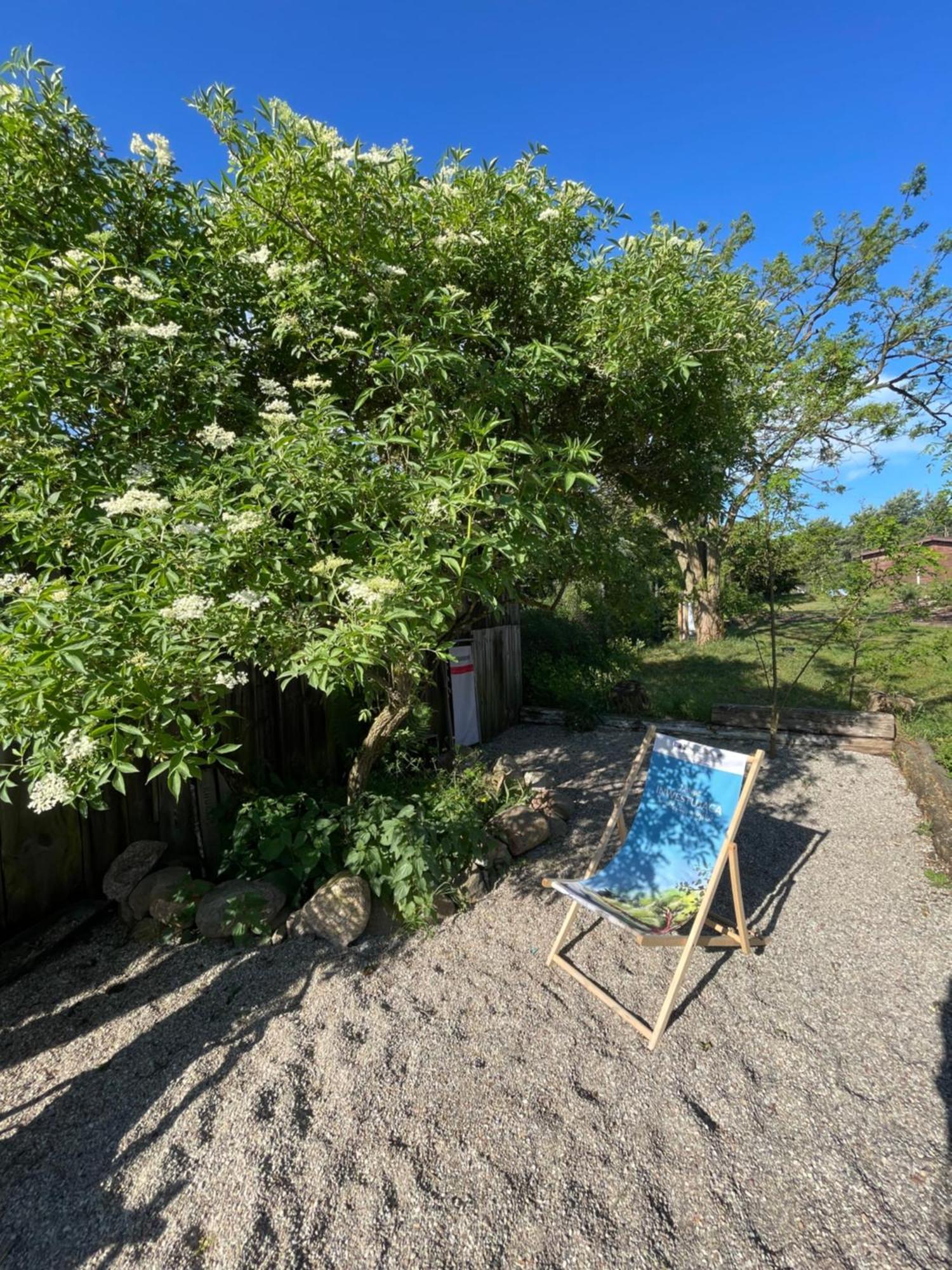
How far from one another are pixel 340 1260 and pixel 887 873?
3.74 metres

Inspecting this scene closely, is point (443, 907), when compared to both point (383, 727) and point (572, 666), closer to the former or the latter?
point (383, 727)

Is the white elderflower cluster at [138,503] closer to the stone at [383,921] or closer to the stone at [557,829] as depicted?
the stone at [383,921]

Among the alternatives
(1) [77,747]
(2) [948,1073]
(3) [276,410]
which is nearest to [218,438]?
(3) [276,410]

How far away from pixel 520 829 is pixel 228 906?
1.91m

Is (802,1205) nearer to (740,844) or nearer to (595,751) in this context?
(740,844)

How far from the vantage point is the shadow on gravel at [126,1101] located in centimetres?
164

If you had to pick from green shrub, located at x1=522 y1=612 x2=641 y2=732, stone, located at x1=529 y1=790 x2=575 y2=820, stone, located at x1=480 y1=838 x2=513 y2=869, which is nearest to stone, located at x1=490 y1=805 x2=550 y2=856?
stone, located at x1=480 y1=838 x2=513 y2=869

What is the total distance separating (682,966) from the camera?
2.39 meters

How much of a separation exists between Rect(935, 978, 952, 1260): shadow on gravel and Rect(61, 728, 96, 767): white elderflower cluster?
2717 mm

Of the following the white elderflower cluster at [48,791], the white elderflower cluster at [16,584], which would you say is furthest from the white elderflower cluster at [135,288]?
the white elderflower cluster at [48,791]

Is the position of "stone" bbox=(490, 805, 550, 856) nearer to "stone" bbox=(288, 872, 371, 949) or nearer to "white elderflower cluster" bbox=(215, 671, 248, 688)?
"stone" bbox=(288, 872, 371, 949)

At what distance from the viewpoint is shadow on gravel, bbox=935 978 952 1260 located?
1873 millimetres

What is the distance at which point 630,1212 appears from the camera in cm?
167

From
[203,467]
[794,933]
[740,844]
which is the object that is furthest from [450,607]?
[740,844]
